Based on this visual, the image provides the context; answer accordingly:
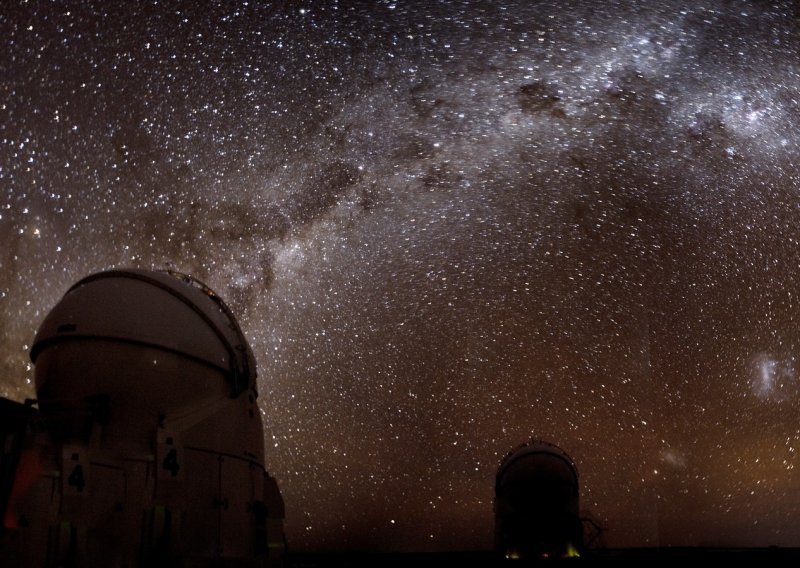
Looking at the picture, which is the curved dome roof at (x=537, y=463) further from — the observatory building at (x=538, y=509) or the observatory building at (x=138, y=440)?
the observatory building at (x=138, y=440)

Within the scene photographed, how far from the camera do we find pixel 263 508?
35.9 ft

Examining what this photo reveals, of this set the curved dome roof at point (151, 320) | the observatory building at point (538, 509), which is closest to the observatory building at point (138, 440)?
the curved dome roof at point (151, 320)

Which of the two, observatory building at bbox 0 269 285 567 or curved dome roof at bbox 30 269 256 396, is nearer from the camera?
observatory building at bbox 0 269 285 567

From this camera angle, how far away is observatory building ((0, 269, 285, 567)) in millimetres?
8289

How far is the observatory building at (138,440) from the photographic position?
8.29 metres

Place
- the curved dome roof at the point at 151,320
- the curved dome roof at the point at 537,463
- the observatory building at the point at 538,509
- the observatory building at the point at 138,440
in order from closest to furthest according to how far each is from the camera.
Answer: the observatory building at the point at 138,440 < the curved dome roof at the point at 151,320 < the observatory building at the point at 538,509 < the curved dome roof at the point at 537,463

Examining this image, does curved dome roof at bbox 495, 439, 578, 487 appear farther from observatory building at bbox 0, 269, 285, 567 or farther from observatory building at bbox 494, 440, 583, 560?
observatory building at bbox 0, 269, 285, 567

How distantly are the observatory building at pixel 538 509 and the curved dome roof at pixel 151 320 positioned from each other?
1014 cm

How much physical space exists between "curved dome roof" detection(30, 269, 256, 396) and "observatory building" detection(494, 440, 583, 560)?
10.1m

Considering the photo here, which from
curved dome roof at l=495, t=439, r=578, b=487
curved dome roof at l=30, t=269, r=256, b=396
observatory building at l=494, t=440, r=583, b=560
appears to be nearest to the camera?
curved dome roof at l=30, t=269, r=256, b=396

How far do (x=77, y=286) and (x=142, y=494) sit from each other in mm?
3814

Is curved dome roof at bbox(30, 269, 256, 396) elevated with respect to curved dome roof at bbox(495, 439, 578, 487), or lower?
elevated

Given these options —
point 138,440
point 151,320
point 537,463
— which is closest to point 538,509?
point 537,463

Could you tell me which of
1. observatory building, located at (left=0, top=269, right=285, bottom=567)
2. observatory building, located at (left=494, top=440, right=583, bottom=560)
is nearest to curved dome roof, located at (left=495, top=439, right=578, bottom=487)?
observatory building, located at (left=494, top=440, right=583, bottom=560)
